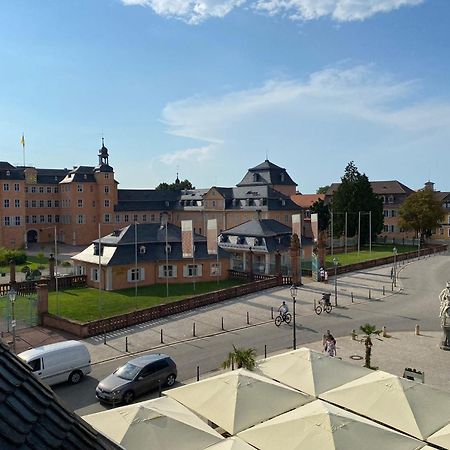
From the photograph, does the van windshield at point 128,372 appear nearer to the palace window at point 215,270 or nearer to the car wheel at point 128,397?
the car wheel at point 128,397

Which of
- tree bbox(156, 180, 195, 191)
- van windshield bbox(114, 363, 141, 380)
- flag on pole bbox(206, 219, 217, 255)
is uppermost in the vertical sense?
tree bbox(156, 180, 195, 191)

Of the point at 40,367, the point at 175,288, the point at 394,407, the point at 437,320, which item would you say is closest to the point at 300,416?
the point at 394,407

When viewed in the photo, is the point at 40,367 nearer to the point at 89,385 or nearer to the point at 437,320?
the point at 89,385

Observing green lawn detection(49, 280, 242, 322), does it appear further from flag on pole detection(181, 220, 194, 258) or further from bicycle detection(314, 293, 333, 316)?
bicycle detection(314, 293, 333, 316)

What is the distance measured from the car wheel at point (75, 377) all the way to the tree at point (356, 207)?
196 ft

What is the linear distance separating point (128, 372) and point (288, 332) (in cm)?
1143

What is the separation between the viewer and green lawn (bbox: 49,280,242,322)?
1236 inches

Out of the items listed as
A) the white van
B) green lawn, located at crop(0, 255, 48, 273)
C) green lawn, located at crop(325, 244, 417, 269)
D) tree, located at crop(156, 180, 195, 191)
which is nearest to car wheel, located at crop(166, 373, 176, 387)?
the white van

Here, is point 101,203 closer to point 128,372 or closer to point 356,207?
point 356,207

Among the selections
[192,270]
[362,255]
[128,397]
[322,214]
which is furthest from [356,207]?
[128,397]

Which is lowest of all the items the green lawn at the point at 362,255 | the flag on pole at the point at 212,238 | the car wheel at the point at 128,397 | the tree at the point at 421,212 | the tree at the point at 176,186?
the car wheel at the point at 128,397

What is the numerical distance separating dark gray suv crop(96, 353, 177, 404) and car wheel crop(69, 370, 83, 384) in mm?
2130

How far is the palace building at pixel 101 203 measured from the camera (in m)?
72.6

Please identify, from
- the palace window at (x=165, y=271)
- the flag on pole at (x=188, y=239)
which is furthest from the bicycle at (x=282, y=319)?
the palace window at (x=165, y=271)
